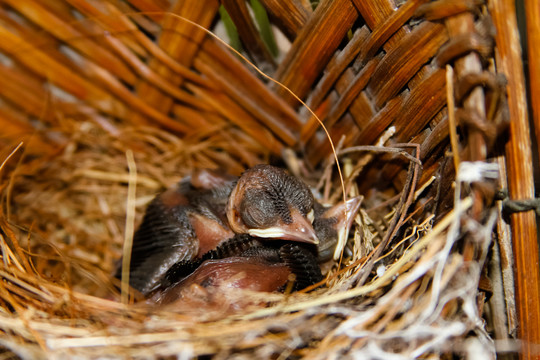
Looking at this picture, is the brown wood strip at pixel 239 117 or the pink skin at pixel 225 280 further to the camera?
the brown wood strip at pixel 239 117

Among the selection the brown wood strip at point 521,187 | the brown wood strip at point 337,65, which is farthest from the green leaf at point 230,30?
the brown wood strip at point 521,187

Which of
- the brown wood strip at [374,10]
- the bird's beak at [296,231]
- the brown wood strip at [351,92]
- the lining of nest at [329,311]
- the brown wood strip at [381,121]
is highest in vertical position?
the brown wood strip at [374,10]

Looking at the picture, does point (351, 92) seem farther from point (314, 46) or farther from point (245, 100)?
point (245, 100)

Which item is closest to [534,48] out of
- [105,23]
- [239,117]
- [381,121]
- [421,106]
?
[421,106]

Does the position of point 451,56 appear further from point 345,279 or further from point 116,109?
point 116,109

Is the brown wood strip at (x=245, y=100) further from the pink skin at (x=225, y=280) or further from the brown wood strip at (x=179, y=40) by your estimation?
the pink skin at (x=225, y=280)

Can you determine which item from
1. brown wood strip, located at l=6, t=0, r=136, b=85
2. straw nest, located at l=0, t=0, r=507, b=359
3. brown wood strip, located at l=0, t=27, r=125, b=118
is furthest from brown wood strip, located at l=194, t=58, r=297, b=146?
brown wood strip, located at l=0, t=27, r=125, b=118
